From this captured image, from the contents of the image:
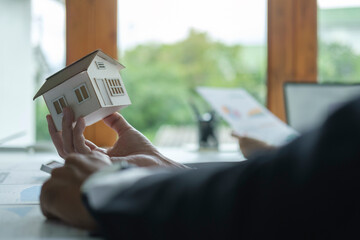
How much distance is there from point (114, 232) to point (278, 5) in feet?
7.12

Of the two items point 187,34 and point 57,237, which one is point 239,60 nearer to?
point 187,34

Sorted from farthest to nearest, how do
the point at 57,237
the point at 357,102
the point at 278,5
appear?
1. the point at 278,5
2. the point at 57,237
3. the point at 357,102

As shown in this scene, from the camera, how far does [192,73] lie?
20.0ft

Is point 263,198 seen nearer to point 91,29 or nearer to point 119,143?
point 119,143

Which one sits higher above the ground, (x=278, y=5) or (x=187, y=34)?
(x=187, y=34)

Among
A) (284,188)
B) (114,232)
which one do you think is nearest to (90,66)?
(114,232)

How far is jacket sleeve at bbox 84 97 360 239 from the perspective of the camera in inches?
15.8

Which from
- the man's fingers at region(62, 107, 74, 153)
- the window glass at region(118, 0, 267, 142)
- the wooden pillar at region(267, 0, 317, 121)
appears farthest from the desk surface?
the window glass at region(118, 0, 267, 142)

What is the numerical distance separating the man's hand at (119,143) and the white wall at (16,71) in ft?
4.09

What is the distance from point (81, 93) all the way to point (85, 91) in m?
0.01

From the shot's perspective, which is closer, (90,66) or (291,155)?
(291,155)

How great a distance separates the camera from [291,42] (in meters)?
2.44

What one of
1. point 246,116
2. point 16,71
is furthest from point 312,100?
point 16,71

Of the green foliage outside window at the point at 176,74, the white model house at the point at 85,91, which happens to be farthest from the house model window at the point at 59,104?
the green foliage outside window at the point at 176,74
